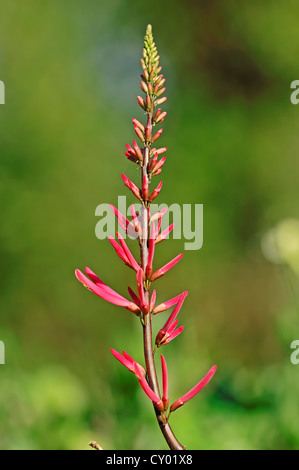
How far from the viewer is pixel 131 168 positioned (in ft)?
5.69

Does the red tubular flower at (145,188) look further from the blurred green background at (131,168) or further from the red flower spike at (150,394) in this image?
the blurred green background at (131,168)

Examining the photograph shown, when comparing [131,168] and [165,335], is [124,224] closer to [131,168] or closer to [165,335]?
[165,335]

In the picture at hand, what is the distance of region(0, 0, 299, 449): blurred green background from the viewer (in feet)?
6.26

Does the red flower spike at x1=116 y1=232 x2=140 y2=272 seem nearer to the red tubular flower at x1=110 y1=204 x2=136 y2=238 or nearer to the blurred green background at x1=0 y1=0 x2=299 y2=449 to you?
the red tubular flower at x1=110 y1=204 x2=136 y2=238

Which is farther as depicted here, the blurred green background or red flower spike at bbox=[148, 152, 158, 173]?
the blurred green background

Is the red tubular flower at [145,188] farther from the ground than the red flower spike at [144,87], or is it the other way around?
the red flower spike at [144,87]

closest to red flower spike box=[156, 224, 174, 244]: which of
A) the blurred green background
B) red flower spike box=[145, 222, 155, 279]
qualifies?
red flower spike box=[145, 222, 155, 279]

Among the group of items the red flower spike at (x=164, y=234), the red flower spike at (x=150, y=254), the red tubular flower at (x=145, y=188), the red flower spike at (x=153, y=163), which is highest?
the red flower spike at (x=153, y=163)

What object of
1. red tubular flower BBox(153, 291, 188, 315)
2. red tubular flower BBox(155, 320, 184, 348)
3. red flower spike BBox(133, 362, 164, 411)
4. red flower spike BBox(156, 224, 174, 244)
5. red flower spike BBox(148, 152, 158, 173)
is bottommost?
red flower spike BBox(133, 362, 164, 411)

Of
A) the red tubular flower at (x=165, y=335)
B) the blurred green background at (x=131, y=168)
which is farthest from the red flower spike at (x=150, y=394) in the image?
the blurred green background at (x=131, y=168)

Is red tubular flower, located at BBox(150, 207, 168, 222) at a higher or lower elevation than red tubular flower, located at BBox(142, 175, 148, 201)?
lower

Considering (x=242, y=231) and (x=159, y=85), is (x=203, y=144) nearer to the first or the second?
(x=242, y=231)

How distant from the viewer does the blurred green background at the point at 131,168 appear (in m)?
1.91

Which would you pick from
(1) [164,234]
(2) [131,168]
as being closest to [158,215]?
(1) [164,234]
